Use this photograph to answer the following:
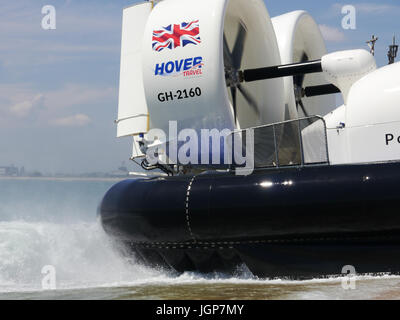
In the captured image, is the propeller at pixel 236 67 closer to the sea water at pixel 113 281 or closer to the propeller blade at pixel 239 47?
the propeller blade at pixel 239 47

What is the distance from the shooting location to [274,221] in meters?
5.69

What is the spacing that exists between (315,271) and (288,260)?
267mm

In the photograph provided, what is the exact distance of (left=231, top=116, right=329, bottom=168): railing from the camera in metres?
6.00

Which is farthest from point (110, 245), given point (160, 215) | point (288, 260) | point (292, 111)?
point (292, 111)

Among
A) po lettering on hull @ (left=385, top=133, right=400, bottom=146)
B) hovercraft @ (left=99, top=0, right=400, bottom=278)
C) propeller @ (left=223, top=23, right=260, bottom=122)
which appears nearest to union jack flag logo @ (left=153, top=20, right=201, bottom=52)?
hovercraft @ (left=99, top=0, right=400, bottom=278)

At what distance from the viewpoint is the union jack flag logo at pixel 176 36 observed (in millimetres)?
6551

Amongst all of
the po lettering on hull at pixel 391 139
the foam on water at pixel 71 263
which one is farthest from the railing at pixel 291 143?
the foam on water at pixel 71 263

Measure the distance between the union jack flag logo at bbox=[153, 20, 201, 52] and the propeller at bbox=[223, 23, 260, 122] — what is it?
1.01 m

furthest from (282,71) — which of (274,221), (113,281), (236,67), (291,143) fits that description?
(113,281)

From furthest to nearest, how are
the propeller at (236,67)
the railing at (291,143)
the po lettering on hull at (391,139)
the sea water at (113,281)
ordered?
the propeller at (236,67), the railing at (291,143), the po lettering on hull at (391,139), the sea water at (113,281)

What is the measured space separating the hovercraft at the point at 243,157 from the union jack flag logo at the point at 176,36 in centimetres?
1

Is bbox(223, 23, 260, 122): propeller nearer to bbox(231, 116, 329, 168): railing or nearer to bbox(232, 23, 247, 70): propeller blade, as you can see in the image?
bbox(232, 23, 247, 70): propeller blade

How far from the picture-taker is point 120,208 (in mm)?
6859
